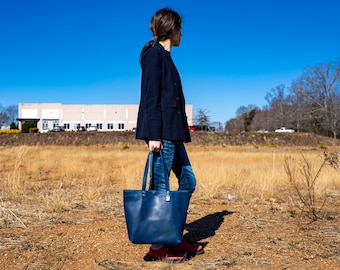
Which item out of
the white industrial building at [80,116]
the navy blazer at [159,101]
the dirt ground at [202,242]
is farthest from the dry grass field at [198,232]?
the white industrial building at [80,116]

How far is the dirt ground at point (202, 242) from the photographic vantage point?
268 cm

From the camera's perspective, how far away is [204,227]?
151 inches

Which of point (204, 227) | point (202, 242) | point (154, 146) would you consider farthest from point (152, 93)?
point (204, 227)

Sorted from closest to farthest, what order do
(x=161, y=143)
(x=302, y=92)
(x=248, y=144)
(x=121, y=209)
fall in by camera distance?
(x=161, y=143) < (x=121, y=209) < (x=248, y=144) < (x=302, y=92)

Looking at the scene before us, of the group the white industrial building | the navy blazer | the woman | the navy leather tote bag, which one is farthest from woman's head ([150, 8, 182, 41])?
the white industrial building

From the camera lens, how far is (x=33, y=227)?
3762mm

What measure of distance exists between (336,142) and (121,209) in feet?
121

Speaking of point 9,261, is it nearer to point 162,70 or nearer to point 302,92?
point 162,70

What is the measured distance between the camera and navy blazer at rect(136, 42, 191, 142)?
263cm

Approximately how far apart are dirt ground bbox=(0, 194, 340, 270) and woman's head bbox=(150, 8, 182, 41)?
1.70m

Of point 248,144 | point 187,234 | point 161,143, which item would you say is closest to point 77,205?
point 187,234

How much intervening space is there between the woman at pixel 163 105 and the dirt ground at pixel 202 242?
27 centimetres

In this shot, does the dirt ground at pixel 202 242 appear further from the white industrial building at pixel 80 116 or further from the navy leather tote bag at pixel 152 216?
the white industrial building at pixel 80 116

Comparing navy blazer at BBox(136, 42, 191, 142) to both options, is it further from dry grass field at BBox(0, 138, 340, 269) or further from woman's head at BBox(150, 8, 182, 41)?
dry grass field at BBox(0, 138, 340, 269)
